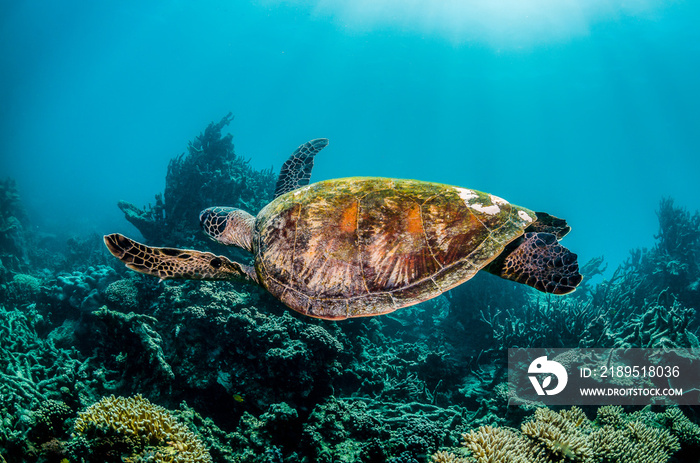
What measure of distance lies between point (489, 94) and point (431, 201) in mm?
87648

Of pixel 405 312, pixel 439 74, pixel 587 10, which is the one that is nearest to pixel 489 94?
pixel 439 74

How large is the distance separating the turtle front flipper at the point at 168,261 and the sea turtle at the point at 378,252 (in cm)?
1

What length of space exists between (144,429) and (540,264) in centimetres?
400

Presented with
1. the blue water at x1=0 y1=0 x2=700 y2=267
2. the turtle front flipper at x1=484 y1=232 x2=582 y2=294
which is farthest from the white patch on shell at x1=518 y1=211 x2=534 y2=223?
the blue water at x1=0 y1=0 x2=700 y2=267

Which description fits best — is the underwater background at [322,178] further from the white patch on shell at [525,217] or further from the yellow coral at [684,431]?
the white patch on shell at [525,217]

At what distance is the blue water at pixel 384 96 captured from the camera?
49.1 meters

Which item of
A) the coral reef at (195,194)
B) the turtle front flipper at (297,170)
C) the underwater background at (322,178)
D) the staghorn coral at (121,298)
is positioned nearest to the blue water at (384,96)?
the underwater background at (322,178)

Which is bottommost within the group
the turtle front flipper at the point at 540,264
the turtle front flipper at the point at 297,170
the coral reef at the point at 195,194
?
the turtle front flipper at the point at 540,264

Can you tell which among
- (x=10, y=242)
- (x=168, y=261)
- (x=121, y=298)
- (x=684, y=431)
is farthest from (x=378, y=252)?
(x=10, y=242)

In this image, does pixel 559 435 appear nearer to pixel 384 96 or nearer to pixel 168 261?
pixel 168 261

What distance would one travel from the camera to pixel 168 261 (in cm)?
303

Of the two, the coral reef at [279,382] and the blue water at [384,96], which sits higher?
the blue water at [384,96]

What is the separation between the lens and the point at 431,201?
307 centimetres

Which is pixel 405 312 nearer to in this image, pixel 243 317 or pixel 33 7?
pixel 243 317
